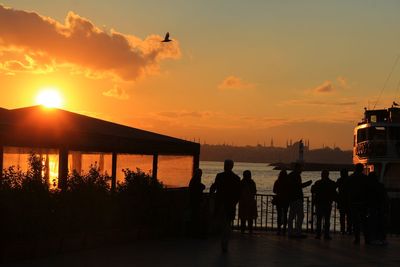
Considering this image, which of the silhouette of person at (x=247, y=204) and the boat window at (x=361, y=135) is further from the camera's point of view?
the boat window at (x=361, y=135)

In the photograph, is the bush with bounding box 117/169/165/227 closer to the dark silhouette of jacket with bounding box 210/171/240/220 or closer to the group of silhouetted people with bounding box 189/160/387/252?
the group of silhouetted people with bounding box 189/160/387/252

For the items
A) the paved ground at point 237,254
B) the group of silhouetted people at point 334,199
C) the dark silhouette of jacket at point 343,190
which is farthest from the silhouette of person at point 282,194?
the paved ground at point 237,254

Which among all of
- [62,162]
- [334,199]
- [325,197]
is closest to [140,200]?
[62,162]

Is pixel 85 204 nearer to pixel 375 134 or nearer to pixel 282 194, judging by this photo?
pixel 282 194

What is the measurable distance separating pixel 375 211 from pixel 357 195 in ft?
2.13

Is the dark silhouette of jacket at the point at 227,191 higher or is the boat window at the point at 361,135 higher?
the boat window at the point at 361,135

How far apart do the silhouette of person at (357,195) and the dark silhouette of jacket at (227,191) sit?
156 inches

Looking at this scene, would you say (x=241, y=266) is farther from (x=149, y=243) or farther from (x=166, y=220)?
(x=166, y=220)

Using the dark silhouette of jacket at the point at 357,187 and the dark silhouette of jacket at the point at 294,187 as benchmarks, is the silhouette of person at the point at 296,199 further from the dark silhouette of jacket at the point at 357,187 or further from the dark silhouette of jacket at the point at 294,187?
the dark silhouette of jacket at the point at 357,187

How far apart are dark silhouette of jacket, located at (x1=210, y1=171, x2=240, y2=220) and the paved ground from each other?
2.80ft

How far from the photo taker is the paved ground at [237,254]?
11953 millimetres

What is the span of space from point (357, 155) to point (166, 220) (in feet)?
110

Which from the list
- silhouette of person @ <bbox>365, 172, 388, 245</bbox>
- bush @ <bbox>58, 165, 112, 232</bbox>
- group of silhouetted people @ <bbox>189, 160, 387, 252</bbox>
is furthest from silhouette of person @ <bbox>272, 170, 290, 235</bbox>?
bush @ <bbox>58, 165, 112, 232</bbox>

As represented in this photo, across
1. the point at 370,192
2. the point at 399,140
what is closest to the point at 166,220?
the point at 370,192
